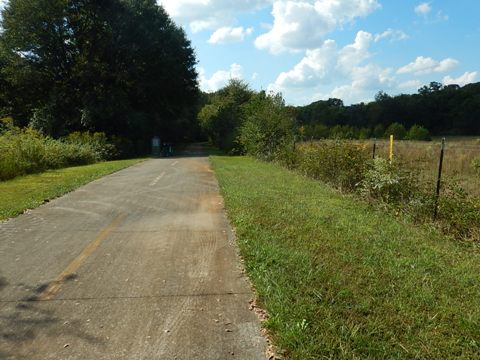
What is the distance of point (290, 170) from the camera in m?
20.2

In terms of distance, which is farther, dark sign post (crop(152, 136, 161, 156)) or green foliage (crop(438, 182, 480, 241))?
dark sign post (crop(152, 136, 161, 156))

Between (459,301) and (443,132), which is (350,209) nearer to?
(459,301)

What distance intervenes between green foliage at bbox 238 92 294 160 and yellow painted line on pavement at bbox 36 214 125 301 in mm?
16803

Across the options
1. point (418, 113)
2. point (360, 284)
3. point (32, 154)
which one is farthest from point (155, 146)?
point (418, 113)

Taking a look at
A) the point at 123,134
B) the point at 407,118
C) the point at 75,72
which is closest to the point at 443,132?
the point at 407,118

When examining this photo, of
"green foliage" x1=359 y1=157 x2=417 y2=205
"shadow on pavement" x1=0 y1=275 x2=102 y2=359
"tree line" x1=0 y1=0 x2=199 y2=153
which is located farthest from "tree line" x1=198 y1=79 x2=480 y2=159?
"shadow on pavement" x1=0 y1=275 x2=102 y2=359

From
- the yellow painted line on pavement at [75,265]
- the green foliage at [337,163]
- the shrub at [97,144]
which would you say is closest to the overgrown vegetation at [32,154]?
the shrub at [97,144]

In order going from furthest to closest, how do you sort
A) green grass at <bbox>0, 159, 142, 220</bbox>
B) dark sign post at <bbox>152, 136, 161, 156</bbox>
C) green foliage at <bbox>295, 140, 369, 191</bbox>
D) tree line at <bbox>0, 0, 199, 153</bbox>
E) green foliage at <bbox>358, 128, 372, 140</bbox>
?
dark sign post at <bbox>152, 136, 161, 156</bbox>, tree line at <bbox>0, 0, 199, 153</bbox>, green foliage at <bbox>358, 128, 372, 140</bbox>, green foliage at <bbox>295, 140, 369, 191</bbox>, green grass at <bbox>0, 159, 142, 220</bbox>

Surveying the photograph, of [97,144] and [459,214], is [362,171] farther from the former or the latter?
[97,144]

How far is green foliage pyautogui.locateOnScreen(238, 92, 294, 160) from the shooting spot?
85.4 feet

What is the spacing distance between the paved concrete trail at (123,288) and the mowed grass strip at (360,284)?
0.41m

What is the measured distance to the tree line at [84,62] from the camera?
38.7 metres

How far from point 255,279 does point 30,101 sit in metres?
42.8

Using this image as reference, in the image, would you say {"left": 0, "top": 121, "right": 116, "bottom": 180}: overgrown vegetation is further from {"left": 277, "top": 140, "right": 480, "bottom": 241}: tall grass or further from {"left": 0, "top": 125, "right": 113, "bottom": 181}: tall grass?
{"left": 277, "top": 140, "right": 480, "bottom": 241}: tall grass
